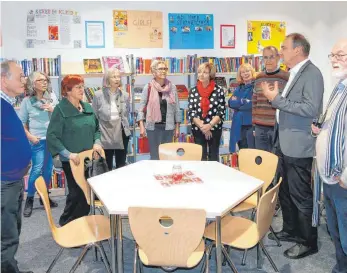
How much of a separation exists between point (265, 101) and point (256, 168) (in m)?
0.97

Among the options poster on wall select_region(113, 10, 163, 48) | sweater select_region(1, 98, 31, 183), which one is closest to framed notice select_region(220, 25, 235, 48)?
poster on wall select_region(113, 10, 163, 48)

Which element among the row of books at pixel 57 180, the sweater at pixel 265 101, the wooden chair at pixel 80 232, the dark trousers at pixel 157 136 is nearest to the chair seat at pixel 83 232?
the wooden chair at pixel 80 232

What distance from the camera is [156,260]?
2.21 m

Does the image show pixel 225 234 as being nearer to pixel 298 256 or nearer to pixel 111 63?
pixel 298 256

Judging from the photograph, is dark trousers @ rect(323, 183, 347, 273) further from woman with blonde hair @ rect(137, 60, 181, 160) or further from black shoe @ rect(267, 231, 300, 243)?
woman with blonde hair @ rect(137, 60, 181, 160)

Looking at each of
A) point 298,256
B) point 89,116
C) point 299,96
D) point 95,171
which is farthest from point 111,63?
point 298,256

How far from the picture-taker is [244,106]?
4691mm

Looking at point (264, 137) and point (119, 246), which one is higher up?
point (264, 137)

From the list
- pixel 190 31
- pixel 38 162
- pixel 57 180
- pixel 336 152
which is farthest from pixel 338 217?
pixel 190 31

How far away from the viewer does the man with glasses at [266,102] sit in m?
3.92

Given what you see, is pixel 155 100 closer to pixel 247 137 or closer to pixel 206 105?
pixel 206 105

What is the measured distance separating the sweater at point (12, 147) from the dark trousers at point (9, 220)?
67 mm

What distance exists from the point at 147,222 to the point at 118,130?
91.3 inches

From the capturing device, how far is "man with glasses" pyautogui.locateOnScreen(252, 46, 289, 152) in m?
3.92
